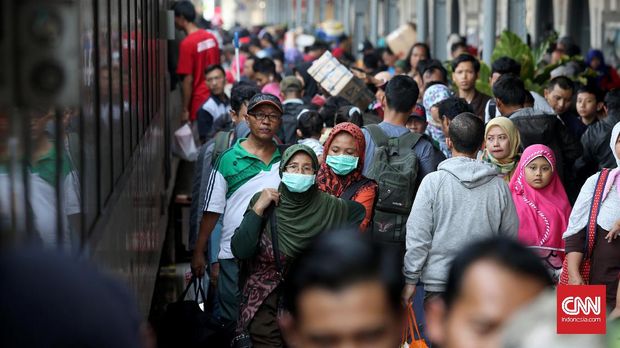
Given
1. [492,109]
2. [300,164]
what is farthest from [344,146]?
[492,109]

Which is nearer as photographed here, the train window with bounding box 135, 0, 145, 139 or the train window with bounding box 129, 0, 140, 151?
the train window with bounding box 129, 0, 140, 151

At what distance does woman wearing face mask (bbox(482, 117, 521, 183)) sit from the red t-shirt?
25.0 feet

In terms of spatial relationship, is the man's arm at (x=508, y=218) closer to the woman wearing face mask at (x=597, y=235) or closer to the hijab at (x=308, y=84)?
the woman wearing face mask at (x=597, y=235)

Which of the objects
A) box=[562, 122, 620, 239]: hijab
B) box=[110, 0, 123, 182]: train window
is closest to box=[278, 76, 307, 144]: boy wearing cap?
box=[562, 122, 620, 239]: hijab

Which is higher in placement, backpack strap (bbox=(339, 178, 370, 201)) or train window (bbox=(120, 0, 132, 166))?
train window (bbox=(120, 0, 132, 166))

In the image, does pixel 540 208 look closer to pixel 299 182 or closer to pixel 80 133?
pixel 299 182

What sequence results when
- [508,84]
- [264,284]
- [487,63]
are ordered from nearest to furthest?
[264,284], [508,84], [487,63]

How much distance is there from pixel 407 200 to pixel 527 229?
70 cm

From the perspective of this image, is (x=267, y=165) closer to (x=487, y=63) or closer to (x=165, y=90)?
(x=165, y=90)

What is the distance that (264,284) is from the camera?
270 inches

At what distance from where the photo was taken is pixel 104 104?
5.09m

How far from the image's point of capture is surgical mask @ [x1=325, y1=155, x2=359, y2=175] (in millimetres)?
7402

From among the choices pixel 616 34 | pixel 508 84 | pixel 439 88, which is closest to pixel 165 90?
pixel 439 88

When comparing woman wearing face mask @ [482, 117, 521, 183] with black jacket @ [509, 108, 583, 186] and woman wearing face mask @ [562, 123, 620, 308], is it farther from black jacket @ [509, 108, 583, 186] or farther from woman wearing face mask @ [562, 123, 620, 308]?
black jacket @ [509, 108, 583, 186]
